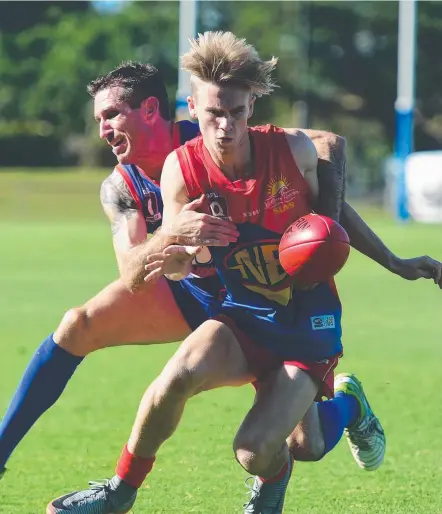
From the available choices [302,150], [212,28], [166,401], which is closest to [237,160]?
[302,150]

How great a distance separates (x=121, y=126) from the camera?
Result: 5.74 m

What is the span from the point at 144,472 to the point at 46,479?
109 centimetres

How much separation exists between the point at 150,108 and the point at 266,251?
1.22 m

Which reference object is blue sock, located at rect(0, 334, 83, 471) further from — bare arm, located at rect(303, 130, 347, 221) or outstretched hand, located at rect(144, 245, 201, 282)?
bare arm, located at rect(303, 130, 347, 221)

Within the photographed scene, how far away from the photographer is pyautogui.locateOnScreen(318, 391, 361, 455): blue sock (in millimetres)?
5406

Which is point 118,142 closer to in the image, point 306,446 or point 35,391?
point 35,391

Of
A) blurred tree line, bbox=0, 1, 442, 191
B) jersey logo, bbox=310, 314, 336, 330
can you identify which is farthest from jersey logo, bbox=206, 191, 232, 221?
blurred tree line, bbox=0, 1, 442, 191

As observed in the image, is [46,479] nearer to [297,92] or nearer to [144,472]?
[144,472]

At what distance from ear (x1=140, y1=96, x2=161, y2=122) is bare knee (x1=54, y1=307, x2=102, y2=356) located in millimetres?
956

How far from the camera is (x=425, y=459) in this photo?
632 centimetres

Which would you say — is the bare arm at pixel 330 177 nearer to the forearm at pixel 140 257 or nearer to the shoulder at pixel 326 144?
the shoulder at pixel 326 144

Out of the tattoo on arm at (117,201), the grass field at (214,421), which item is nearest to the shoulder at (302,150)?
the tattoo on arm at (117,201)

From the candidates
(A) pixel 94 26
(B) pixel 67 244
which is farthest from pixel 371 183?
(B) pixel 67 244

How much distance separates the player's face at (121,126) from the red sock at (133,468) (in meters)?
1.47
